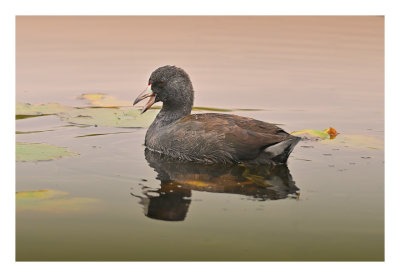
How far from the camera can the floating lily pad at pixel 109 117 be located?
35.0 feet

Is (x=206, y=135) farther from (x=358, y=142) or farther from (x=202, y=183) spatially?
(x=358, y=142)

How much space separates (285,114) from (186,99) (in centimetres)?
217

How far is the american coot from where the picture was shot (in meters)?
8.64

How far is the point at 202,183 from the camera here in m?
8.00

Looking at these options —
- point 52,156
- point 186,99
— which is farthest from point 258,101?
point 52,156

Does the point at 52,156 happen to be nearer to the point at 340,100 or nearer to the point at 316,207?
the point at 316,207

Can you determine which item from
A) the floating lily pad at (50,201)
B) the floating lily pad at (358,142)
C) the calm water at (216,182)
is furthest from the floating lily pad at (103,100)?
the floating lily pad at (50,201)

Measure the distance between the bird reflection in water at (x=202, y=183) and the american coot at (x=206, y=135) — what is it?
128 mm

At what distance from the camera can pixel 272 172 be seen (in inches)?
336

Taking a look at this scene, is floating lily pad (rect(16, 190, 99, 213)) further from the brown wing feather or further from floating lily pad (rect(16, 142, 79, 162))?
the brown wing feather

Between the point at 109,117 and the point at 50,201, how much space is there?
3756 mm

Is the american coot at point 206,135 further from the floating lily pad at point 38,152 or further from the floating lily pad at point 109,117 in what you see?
the floating lily pad at point 38,152

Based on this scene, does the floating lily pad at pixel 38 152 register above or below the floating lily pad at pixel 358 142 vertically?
below

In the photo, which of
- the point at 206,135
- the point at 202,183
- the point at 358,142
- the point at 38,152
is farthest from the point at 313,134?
the point at 38,152
